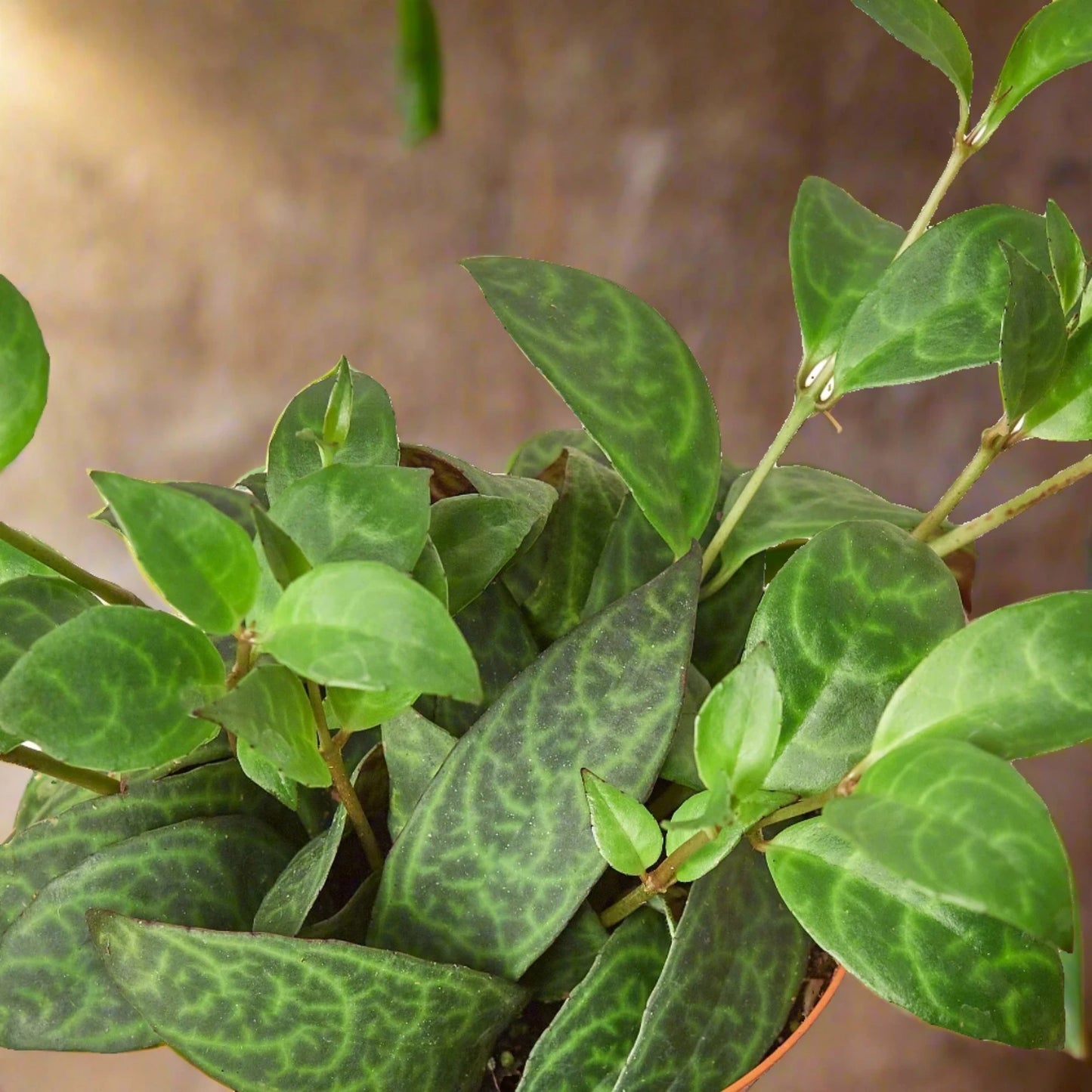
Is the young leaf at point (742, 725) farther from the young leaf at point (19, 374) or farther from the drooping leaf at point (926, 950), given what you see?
the young leaf at point (19, 374)

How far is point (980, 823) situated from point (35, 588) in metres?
0.21

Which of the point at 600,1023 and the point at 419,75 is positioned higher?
the point at 419,75

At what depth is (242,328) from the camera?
66 centimetres

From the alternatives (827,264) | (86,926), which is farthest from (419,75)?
(86,926)

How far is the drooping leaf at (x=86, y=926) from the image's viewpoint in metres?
0.26

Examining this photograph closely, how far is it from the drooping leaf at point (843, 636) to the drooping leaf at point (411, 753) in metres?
0.08

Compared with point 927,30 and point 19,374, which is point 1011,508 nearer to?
Answer: point 927,30

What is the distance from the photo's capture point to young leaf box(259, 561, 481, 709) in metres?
0.18

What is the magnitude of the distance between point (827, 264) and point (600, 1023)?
0.21 metres

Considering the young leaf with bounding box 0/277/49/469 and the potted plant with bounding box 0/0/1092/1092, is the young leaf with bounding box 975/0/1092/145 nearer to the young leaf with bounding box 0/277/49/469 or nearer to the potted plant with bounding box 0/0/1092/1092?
the potted plant with bounding box 0/0/1092/1092

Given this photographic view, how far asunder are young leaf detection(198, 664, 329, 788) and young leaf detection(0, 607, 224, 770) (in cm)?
1

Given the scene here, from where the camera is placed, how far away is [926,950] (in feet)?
0.80

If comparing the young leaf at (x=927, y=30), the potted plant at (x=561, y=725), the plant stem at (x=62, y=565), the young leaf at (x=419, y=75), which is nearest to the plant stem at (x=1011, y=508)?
the potted plant at (x=561, y=725)

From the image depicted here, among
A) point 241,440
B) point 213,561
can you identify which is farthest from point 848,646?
point 241,440
